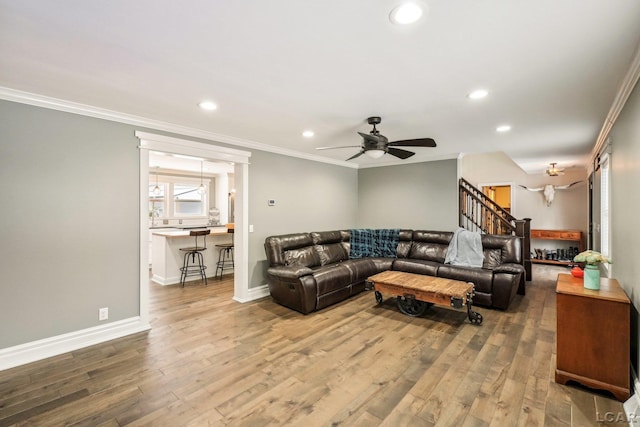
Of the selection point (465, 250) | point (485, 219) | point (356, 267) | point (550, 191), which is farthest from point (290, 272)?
point (550, 191)

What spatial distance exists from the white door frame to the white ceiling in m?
0.40

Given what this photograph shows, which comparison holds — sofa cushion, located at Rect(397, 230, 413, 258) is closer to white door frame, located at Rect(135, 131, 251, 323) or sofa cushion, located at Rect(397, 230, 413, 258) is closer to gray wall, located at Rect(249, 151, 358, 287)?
gray wall, located at Rect(249, 151, 358, 287)

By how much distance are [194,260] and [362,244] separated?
136 inches

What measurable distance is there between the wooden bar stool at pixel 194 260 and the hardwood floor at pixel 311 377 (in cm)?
194

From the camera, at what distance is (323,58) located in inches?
81.8

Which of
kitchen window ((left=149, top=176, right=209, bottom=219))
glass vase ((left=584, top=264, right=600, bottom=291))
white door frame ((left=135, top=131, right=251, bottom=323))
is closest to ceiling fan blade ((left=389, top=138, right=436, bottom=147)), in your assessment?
glass vase ((left=584, top=264, right=600, bottom=291))

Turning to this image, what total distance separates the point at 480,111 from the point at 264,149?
3147mm

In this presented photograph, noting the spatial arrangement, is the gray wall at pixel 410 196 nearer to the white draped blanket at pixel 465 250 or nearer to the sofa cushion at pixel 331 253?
the white draped blanket at pixel 465 250

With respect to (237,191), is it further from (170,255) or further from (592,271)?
(592,271)

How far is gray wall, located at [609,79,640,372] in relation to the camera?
2.21 meters

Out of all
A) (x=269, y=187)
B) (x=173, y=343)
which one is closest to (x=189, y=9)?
(x=173, y=343)

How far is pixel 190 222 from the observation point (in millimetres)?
8477

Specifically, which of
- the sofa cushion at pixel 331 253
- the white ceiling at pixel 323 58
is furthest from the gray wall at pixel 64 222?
the sofa cushion at pixel 331 253

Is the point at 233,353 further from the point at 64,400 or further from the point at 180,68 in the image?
the point at 180,68
